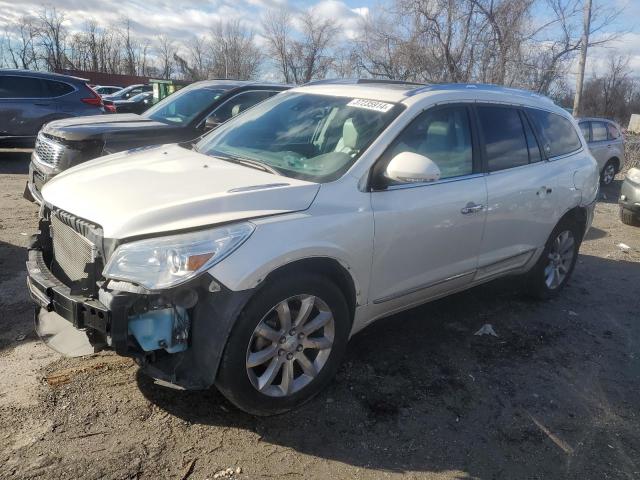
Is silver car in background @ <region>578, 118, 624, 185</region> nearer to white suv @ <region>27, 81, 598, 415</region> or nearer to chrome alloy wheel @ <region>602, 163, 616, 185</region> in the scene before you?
chrome alloy wheel @ <region>602, 163, 616, 185</region>

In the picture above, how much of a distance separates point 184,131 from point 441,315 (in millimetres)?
4087

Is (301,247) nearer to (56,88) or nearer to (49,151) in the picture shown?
(49,151)

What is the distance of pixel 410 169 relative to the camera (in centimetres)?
313

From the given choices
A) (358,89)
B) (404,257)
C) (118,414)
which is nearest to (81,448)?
(118,414)

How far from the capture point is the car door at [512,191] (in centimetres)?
413

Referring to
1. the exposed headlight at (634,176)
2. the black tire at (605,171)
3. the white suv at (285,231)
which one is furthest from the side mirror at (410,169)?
the black tire at (605,171)

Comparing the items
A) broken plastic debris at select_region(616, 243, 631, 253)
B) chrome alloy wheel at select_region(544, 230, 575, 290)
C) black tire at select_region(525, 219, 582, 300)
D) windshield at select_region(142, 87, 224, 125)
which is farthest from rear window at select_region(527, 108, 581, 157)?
A: windshield at select_region(142, 87, 224, 125)

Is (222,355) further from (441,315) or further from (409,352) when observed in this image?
(441,315)

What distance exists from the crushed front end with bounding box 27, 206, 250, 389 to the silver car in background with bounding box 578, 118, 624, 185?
40.0 ft

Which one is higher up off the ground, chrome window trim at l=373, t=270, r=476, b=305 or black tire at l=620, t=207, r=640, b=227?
chrome window trim at l=373, t=270, r=476, b=305

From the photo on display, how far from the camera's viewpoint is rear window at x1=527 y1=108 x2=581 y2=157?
4807 mm

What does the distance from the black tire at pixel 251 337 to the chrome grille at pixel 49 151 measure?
14.1 ft

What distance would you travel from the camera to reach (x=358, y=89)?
3.95 metres

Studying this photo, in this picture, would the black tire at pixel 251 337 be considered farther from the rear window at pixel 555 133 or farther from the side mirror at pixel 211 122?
the side mirror at pixel 211 122
